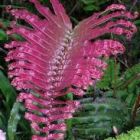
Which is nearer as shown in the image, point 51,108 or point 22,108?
point 51,108

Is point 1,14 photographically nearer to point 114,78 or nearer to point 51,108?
point 114,78

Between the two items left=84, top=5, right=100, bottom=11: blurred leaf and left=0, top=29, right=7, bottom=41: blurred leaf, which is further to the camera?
left=84, top=5, right=100, bottom=11: blurred leaf

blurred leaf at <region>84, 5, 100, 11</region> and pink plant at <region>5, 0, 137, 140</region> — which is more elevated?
blurred leaf at <region>84, 5, 100, 11</region>

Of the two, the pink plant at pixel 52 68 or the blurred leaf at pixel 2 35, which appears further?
the blurred leaf at pixel 2 35

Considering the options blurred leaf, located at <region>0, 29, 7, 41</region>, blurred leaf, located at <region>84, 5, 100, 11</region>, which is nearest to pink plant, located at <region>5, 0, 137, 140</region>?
blurred leaf, located at <region>0, 29, 7, 41</region>

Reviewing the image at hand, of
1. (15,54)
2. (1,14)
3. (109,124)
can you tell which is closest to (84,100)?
(109,124)

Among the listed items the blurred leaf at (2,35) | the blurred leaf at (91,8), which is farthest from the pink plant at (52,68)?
the blurred leaf at (91,8)

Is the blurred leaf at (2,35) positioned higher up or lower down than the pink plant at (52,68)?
higher up

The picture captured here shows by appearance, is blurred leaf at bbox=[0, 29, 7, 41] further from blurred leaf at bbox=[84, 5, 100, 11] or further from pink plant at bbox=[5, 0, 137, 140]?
blurred leaf at bbox=[84, 5, 100, 11]

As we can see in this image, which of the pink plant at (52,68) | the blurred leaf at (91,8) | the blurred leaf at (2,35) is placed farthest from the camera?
the blurred leaf at (91,8)

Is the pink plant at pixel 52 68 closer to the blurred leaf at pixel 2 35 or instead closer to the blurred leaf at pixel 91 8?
the blurred leaf at pixel 2 35

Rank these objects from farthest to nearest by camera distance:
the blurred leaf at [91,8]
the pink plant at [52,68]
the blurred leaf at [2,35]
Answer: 1. the blurred leaf at [91,8]
2. the blurred leaf at [2,35]
3. the pink plant at [52,68]
